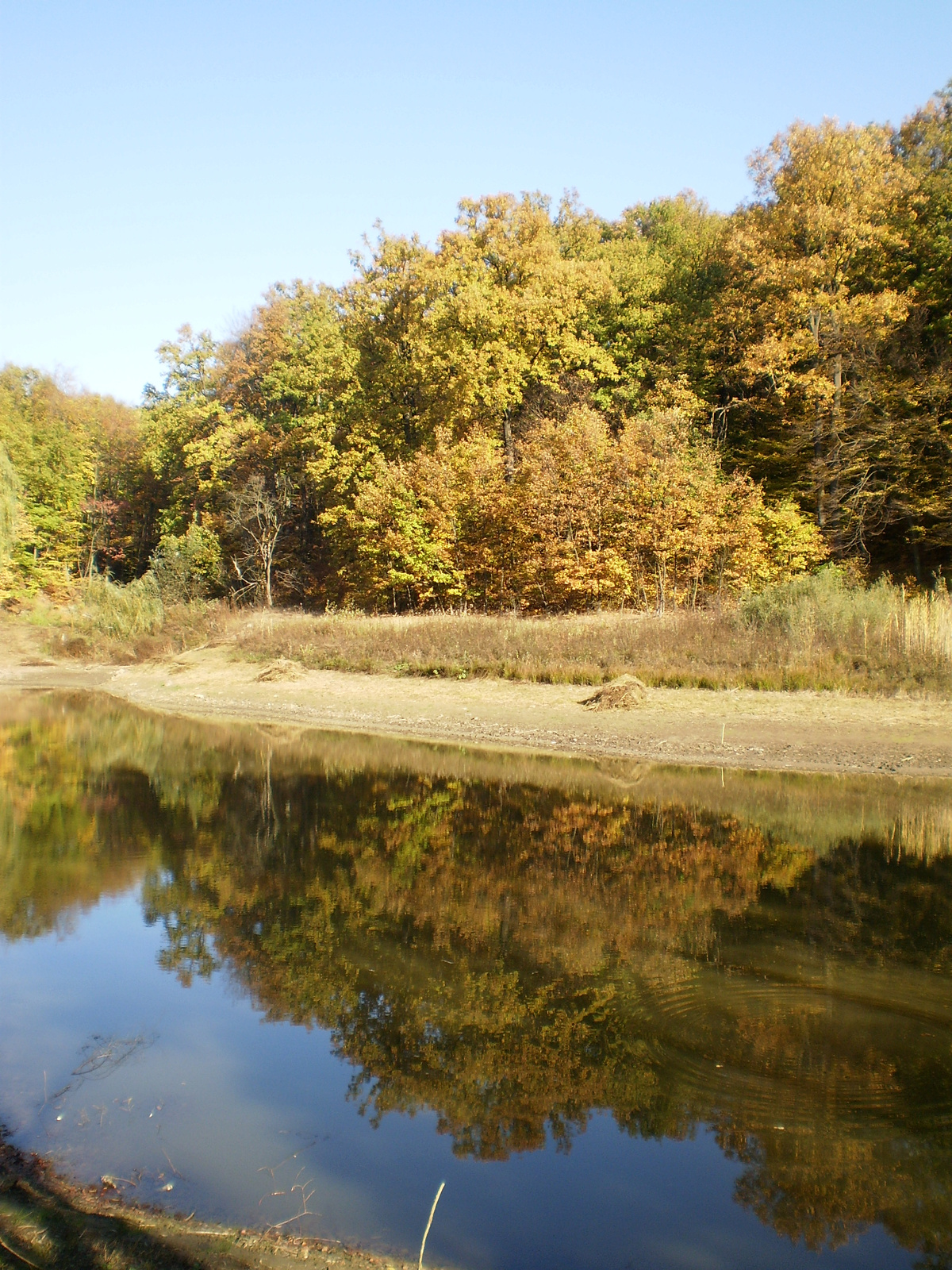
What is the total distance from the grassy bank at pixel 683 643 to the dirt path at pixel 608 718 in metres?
0.60

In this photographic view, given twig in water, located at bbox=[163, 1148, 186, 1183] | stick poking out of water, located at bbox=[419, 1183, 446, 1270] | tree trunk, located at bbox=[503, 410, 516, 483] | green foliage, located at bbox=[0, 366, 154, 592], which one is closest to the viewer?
stick poking out of water, located at bbox=[419, 1183, 446, 1270]

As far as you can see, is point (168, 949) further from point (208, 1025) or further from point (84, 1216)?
point (84, 1216)

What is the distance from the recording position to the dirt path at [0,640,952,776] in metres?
17.0

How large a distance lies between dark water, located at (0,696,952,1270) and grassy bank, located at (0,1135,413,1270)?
19 cm

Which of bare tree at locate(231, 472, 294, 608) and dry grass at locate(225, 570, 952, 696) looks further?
bare tree at locate(231, 472, 294, 608)

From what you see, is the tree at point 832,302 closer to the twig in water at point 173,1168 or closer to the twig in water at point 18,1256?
the twig in water at point 173,1168

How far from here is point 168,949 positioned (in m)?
8.73

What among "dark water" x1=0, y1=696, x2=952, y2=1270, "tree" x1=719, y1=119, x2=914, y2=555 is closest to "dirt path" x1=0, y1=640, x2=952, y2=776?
"dark water" x1=0, y1=696, x2=952, y2=1270

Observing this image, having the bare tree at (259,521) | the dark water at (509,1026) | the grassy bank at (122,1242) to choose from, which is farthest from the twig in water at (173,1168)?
the bare tree at (259,521)

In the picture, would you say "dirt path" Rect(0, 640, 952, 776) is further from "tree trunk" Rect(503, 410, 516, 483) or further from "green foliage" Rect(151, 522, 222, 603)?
"tree trunk" Rect(503, 410, 516, 483)

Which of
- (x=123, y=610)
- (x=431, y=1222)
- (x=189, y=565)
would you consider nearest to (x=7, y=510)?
(x=189, y=565)

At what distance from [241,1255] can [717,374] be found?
39.4 meters

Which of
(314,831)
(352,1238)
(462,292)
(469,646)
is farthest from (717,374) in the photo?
(352,1238)

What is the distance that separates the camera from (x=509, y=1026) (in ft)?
22.4
